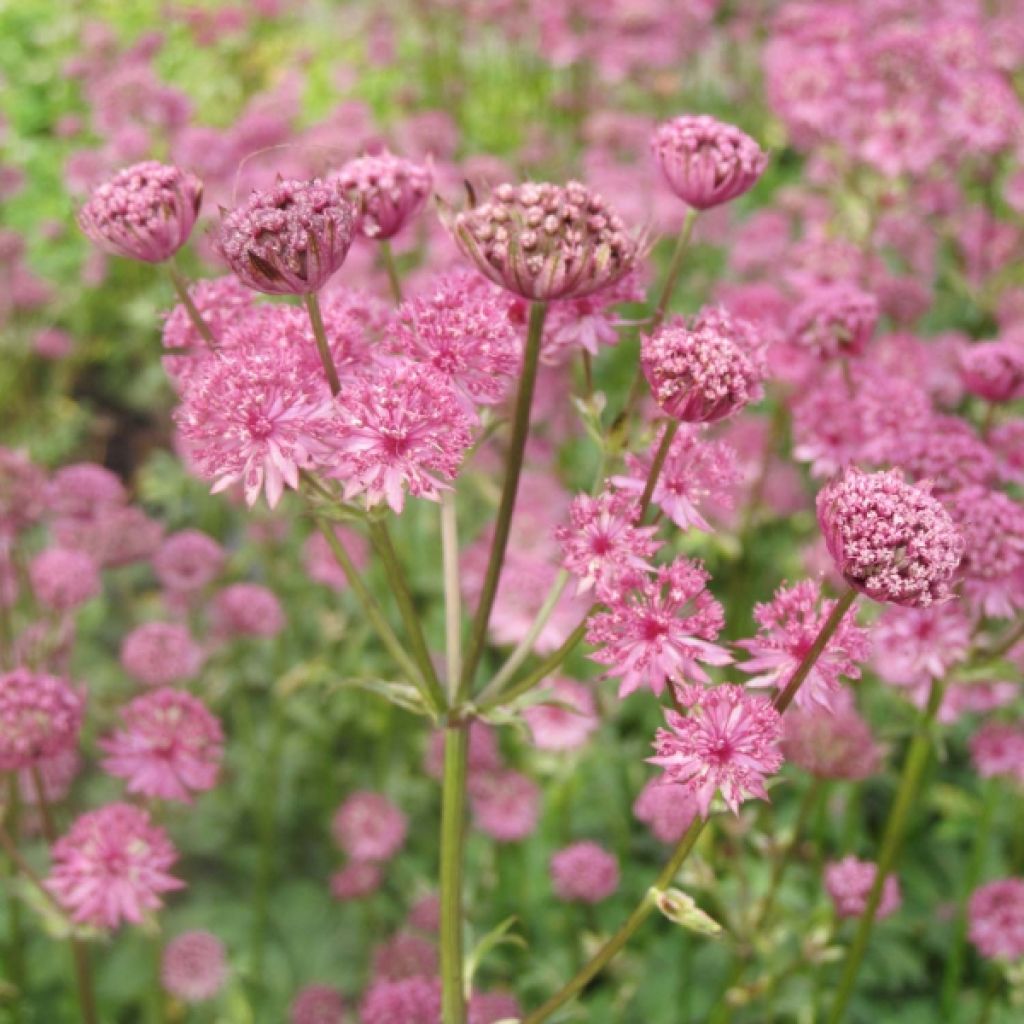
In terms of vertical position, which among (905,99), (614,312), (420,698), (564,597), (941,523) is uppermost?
(905,99)

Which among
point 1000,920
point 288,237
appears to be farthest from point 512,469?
point 1000,920

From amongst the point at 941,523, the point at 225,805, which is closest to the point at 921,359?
the point at 941,523

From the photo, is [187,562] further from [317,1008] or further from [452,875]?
[452,875]

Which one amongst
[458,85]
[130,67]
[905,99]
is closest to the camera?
[905,99]

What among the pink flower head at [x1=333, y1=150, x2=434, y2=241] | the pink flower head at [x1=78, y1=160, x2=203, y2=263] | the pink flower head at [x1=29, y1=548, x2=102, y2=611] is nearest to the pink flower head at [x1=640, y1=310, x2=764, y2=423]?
the pink flower head at [x1=333, y1=150, x2=434, y2=241]

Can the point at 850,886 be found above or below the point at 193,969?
above

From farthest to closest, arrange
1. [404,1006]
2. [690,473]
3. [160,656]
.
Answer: [160,656], [404,1006], [690,473]

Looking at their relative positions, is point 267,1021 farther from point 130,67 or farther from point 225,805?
point 130,67
